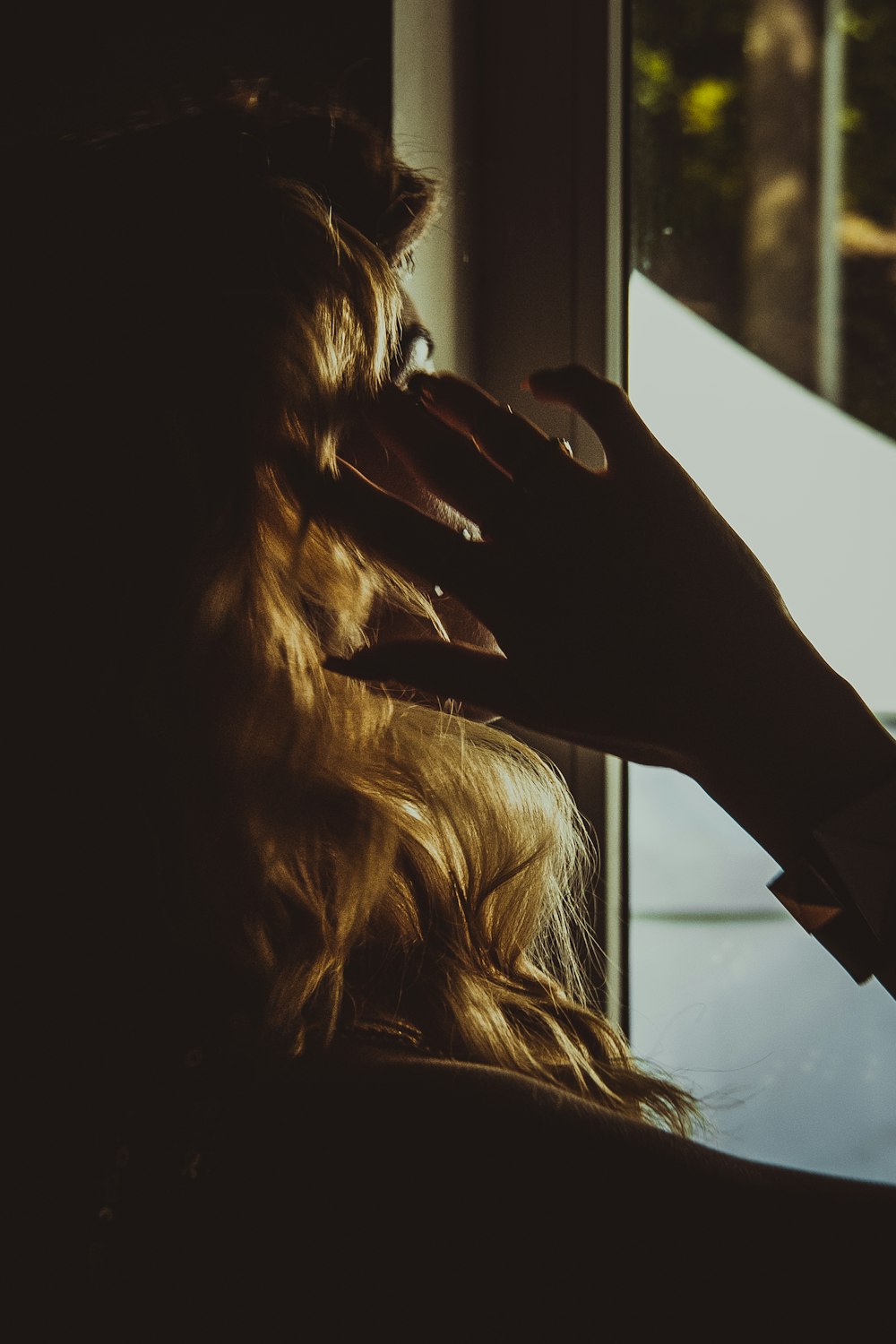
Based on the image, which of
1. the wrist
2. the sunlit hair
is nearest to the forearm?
the wrist

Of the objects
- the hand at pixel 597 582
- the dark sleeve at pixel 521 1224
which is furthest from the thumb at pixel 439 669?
the dark sleeve at pixel 521 1224

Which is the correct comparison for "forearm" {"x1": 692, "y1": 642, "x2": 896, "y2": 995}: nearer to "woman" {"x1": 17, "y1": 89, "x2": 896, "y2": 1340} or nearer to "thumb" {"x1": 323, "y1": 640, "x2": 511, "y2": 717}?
"woman" {"x1": 17, "y1": 89, "x2": 896, "y2": 1340}

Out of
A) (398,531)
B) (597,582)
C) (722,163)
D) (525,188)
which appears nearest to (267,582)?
(398,531)

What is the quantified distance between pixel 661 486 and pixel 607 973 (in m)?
0.58

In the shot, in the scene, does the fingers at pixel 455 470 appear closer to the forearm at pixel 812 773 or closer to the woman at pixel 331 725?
the woman at pixel 331 725

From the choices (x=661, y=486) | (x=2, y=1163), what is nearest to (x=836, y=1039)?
(x=661, y=486)

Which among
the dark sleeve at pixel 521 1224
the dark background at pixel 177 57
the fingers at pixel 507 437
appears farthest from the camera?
the dark background at pixel 177 57

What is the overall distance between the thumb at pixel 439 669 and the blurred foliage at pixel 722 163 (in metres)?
0.50

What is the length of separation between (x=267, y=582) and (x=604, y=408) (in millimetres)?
256

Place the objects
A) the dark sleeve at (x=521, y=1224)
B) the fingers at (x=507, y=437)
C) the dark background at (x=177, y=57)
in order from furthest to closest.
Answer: the dark background at (x=177, y=57), the fingers at (x=507, y=437), the dark sleeve at (x=521, y=1224)

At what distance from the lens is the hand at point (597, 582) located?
61 cm

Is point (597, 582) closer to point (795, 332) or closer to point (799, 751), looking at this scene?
point (799, 751)

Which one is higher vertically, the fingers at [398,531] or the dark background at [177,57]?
the dark background at [177,57]

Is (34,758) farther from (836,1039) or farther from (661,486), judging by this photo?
(836,1039)
